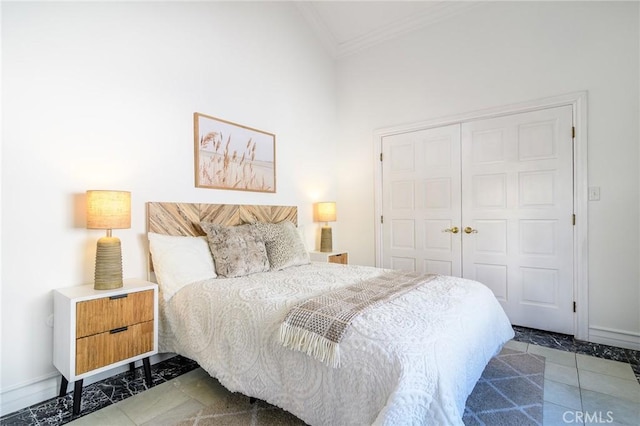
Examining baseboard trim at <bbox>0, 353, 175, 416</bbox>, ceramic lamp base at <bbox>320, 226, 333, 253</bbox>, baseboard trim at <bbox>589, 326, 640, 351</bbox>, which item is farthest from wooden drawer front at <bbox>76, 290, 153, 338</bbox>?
baseboard trim at <bbox>589, 326, 640, 351</bbox>

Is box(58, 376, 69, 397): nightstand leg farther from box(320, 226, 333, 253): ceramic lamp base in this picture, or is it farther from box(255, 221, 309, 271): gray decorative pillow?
box(320, 226, 333, 253): ceramic lamp base

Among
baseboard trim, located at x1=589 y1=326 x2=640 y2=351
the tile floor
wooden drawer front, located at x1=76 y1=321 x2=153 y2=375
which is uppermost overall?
wooden drawer front, located at x1=76 y1=321 x2=153 y2=375

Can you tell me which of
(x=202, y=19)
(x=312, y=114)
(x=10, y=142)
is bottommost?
(x=10, y=142)

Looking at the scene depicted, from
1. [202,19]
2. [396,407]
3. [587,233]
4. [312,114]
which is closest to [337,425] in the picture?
[396,407]

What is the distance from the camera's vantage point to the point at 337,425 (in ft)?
4.24

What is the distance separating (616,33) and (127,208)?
12.8ft

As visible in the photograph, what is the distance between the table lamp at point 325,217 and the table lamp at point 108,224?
2202 millimetres

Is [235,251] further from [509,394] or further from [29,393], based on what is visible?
[509,394]

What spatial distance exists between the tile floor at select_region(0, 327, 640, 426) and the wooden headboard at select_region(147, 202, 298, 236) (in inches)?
39.2

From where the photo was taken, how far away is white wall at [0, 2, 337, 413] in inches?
70.7

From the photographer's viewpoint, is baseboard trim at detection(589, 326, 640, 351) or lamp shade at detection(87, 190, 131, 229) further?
baseboard trim at detection(589, 326, 640, 351)

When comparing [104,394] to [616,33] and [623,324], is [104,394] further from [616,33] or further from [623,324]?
[616,33]

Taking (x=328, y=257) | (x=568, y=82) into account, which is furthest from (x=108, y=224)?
(x=568, y=82)

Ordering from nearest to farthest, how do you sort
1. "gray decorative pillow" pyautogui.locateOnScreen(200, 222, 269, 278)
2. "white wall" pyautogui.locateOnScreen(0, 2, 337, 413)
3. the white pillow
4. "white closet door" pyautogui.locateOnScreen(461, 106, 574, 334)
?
"white wall" pyautogui.locateOnScreen(0, 2, 337, 413), the white pillow, "gray decorative pillow" pyautogui.locateOnScreen(200, 222, 269, 278), "white closet door" pyautogui.locateOnScreen(461, 106, 574, 334)
